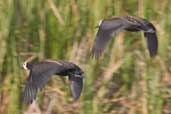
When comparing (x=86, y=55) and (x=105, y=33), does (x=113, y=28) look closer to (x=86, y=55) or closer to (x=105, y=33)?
(x=105, y=33)

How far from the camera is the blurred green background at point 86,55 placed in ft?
12.5

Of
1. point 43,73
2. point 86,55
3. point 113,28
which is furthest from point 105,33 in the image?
point 86,55

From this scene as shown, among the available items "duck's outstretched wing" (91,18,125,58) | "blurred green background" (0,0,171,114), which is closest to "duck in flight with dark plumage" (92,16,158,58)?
"duck's outstretched wing" (91,18,125,58)

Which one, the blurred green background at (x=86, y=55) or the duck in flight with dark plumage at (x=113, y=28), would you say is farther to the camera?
the blurred green background at (x=86, y=55)

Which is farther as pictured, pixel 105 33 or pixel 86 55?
pixel 86 55

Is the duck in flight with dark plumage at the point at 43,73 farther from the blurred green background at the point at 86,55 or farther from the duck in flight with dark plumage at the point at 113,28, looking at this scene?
the blurred green background at the point at 86,55

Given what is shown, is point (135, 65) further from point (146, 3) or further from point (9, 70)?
point (9, 70)

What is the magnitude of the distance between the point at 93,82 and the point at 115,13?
0.33 meters

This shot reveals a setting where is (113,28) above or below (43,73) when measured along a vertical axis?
above

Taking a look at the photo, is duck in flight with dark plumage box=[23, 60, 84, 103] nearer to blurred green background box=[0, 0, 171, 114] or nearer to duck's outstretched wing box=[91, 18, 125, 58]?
duck's outstretched wing box=[91, 18, 125, 58]

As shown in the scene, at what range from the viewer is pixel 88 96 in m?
3.80

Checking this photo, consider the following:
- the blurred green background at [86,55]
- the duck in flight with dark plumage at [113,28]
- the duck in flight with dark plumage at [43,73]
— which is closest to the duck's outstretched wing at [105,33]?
the duck in flight with dark plumage at [113,28]

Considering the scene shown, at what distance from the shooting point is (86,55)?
3.86 m

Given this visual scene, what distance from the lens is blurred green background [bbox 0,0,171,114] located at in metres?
3.80
